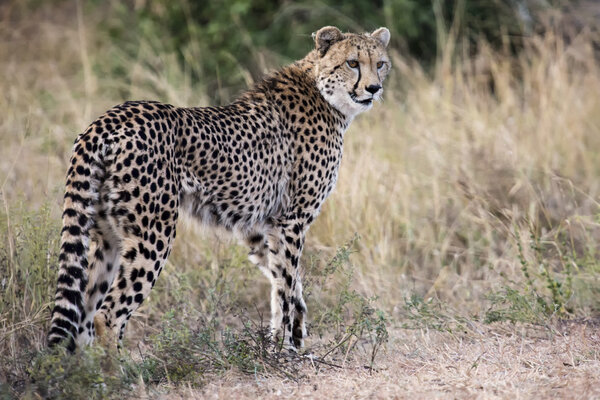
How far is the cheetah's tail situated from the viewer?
10.3 ft

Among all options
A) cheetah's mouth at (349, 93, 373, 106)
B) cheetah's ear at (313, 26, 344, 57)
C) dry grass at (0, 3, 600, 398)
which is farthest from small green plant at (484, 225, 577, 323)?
cheetah's ear at (313, 26, 344, 57)

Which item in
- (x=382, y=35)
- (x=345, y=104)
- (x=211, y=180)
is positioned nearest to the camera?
(x=211, y=180)

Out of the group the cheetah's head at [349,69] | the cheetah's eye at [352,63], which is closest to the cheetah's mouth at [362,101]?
the cheetah's head at [349,69]

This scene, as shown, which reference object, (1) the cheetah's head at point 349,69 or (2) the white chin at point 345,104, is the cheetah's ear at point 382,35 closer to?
(1) the cheetah's head at point 349,69

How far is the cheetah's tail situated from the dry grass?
489 millimetres

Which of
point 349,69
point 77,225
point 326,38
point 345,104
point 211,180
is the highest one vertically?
point 326,38

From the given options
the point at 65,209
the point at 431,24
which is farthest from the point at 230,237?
the point at 431,24

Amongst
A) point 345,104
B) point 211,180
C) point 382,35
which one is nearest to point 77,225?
point 211,180

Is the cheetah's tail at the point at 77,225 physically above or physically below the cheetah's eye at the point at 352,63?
below

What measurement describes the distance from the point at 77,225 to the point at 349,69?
1812mm

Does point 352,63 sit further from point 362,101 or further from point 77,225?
A: point 77,225

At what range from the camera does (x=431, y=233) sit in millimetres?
5617

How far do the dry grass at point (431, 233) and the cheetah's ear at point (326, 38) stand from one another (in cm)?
110

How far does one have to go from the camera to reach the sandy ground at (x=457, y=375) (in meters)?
3.06
